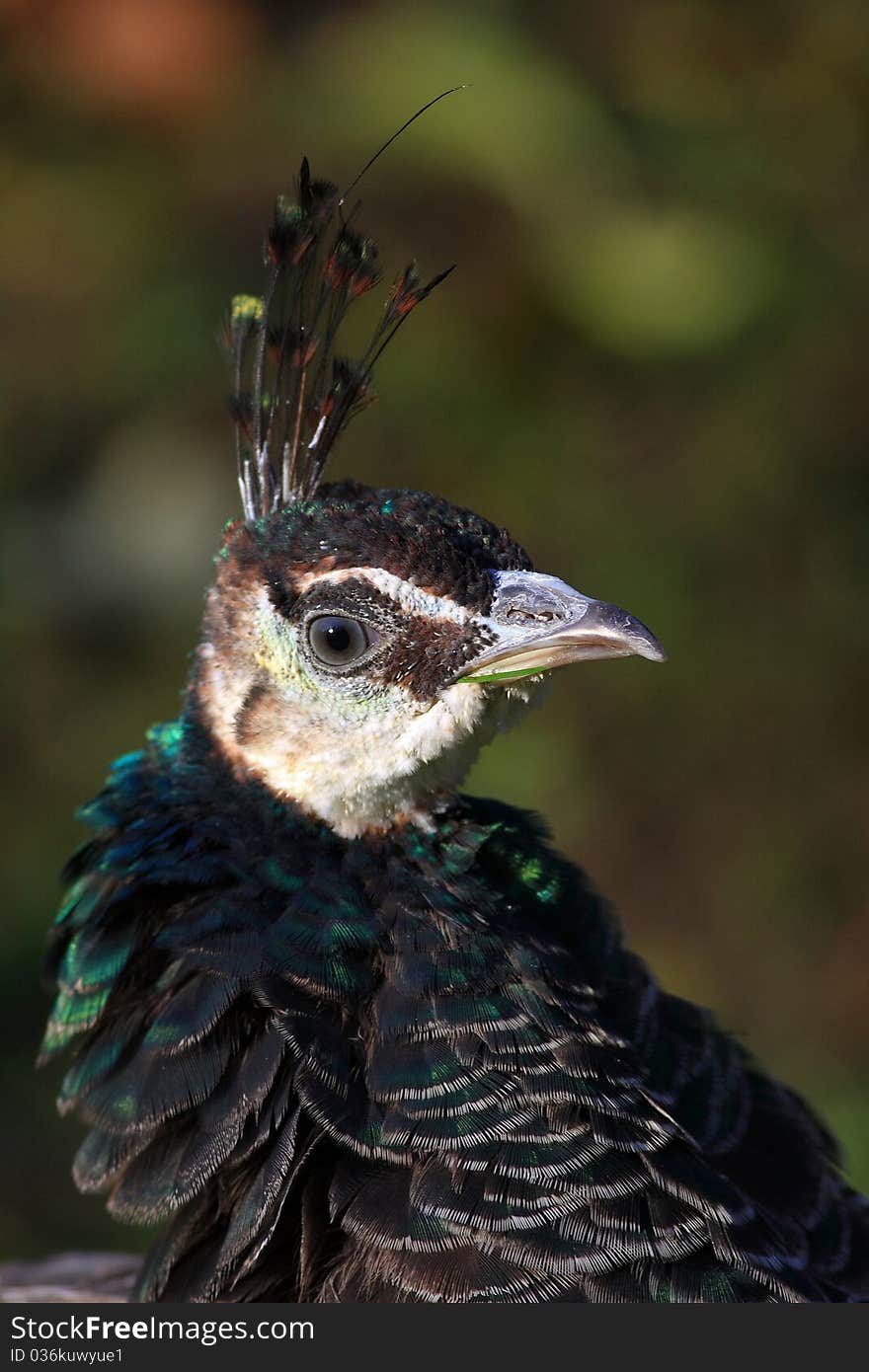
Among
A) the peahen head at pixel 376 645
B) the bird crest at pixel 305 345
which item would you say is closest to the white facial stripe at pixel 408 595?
the peahen head at pixel 376 645

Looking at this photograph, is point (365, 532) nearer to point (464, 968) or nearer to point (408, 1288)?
point (464, 968)

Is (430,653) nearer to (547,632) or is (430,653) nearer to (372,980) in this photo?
(547,632)

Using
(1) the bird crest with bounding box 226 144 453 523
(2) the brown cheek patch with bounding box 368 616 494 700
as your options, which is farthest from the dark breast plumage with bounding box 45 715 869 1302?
Answer: (1) the bird crest with bounding box 226 144 453 523

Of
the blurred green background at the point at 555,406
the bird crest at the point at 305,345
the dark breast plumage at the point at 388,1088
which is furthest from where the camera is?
the blurred green background at the point at 555,406

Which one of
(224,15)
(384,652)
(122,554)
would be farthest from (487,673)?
(224,15)

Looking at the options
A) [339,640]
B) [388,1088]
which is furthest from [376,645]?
[388,1088]

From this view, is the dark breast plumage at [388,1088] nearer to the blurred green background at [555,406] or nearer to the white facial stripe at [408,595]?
the white facial stripe at [408,595]
